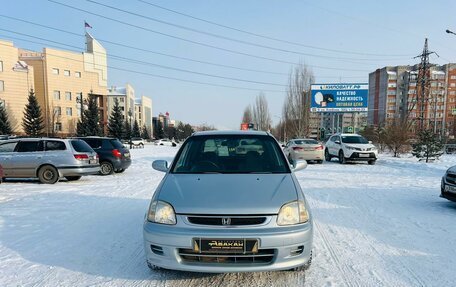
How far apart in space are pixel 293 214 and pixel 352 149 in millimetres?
15004

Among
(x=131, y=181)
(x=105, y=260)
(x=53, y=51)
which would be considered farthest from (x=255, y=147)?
(x=53, y=51)

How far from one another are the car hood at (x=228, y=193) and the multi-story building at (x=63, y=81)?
6255 cm

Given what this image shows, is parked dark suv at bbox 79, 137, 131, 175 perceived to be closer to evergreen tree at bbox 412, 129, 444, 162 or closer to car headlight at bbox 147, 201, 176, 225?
car headlight at bbox 147, 201, 176, 225

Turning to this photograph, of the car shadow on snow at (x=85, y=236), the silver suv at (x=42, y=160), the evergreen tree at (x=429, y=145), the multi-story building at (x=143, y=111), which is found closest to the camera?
the car shadow on snow at (x=85, y=236)

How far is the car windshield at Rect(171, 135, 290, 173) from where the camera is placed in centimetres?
416

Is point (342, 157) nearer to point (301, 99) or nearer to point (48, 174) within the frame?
point (48, 174)

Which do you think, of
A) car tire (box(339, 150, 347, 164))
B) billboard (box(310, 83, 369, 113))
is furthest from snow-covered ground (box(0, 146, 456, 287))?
billboard (box(310, 83, 369, 113))

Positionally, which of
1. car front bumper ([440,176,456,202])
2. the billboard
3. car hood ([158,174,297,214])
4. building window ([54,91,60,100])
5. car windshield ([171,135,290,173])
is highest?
building window ([54,91,60,100])

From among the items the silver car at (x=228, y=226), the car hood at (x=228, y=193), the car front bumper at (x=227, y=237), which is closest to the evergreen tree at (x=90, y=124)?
the car hood at (x=228, y=193)

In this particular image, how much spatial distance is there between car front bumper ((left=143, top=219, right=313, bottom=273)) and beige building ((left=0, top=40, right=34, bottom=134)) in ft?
210

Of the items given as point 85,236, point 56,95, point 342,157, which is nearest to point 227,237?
point 85,236

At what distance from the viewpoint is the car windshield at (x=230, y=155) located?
416cm

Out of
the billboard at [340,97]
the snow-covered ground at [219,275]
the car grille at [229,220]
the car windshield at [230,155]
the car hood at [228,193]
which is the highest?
the billboard at [340,97]

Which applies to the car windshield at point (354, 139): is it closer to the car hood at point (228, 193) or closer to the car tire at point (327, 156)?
the car tire at point (327, 156)
